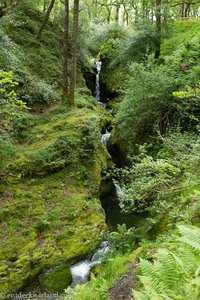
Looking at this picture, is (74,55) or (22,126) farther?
(74,55)

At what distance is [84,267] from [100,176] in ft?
13.7

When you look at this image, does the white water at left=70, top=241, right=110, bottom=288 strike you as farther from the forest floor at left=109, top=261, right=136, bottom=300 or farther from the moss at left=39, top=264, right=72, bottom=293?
the forest floor at left=109, top=261, right=136, bottom=300

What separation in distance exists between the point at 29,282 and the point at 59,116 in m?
7.63

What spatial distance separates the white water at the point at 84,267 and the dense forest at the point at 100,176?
0.03 meters

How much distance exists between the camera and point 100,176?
11367 millimetres

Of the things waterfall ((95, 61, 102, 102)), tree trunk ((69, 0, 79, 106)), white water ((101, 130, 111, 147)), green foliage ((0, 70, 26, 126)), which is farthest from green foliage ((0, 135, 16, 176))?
waterfall ((95, 61, 102, 102))

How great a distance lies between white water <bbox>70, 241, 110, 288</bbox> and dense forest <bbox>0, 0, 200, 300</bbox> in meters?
0.03

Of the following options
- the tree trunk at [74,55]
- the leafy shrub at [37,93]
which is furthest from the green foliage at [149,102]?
the leafy shrub at [37,93]

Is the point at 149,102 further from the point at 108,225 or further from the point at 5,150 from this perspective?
the point at 5,150

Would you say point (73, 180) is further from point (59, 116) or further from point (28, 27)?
point (28, 27)

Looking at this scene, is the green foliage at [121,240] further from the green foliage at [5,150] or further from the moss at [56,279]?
the green foliage at [5,150]

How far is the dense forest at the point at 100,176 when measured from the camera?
5422 millimetres

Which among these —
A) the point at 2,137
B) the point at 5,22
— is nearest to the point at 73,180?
the point at 2,137

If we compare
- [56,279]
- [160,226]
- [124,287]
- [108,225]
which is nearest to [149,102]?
[108,225]
